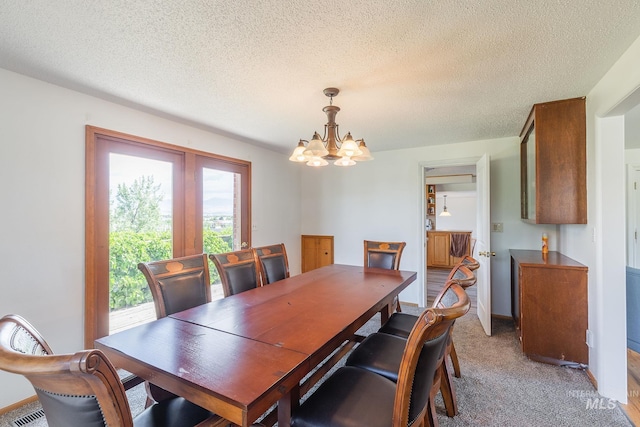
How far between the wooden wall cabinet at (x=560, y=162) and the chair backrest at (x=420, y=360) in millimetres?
1945

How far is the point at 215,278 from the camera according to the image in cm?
352

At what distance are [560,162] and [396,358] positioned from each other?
2.22 metres

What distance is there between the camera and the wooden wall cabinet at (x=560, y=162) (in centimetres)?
237

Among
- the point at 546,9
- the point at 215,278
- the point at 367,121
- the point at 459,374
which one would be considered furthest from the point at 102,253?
the point at 546,9

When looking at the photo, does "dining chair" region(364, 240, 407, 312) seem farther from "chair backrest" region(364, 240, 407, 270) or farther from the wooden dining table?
the wooden dining table

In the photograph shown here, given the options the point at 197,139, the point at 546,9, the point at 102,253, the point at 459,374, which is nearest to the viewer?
the point at 546,9

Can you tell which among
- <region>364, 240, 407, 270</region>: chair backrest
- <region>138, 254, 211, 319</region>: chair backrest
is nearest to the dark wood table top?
<region>364, 240, 407, 270</region>: chair backrest

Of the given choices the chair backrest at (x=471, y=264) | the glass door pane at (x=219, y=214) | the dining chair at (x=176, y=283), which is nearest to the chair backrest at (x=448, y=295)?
the chair backrest at (x=471, y=264)

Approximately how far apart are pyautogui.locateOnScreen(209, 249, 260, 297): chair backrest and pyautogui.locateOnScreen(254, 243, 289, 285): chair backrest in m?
0.08

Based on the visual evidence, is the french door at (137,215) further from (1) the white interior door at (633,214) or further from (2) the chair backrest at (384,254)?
(1) the white interior door at (633,214)

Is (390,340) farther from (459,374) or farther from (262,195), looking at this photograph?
(262,195)

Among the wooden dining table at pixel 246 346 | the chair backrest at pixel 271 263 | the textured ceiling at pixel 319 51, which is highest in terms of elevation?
the textured ceiling at pixel 319 51

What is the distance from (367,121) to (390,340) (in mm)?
2136

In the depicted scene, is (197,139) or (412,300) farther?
(412,300)
